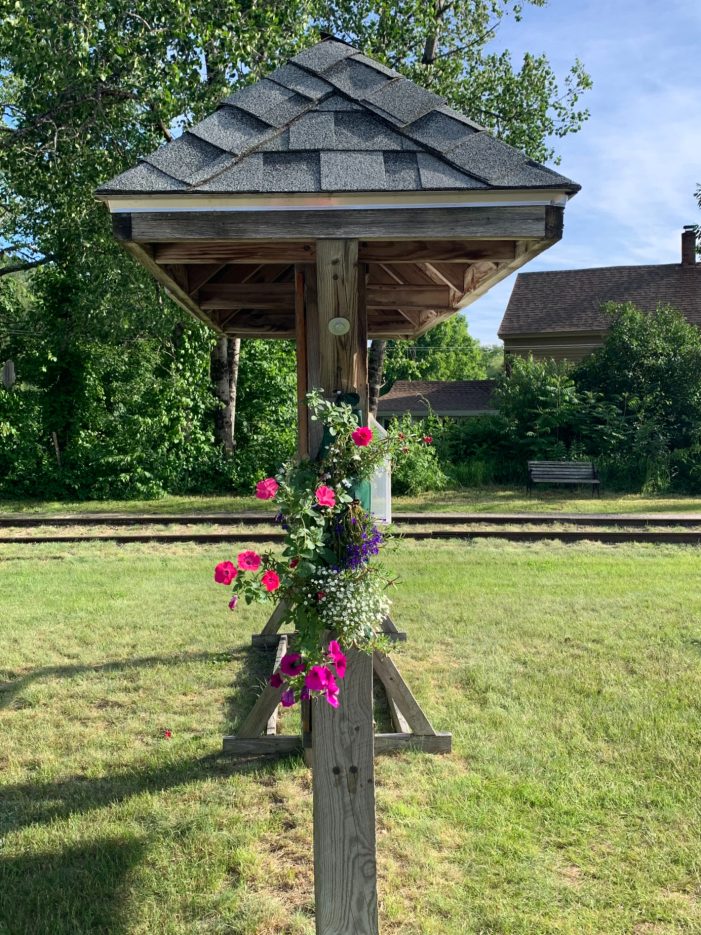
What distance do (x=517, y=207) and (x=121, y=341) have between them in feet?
44.1

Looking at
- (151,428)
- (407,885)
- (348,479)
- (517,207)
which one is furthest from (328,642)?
(151,428)

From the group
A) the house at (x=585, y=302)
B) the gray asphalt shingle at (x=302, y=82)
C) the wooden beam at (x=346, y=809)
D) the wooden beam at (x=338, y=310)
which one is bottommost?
the wooden beam at (x=346, y=809)

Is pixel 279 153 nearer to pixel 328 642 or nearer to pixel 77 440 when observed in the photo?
pixel 328 642

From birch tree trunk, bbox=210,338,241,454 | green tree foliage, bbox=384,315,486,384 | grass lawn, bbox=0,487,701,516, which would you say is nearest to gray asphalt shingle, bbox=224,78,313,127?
grass lawn, bbox=0,487,701,516

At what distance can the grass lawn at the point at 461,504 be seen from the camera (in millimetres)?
13383

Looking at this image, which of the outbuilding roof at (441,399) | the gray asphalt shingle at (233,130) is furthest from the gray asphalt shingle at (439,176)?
the outbuilding roof at (441,399)

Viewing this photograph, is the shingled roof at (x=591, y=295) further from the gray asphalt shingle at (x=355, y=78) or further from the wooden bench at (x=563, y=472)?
the gray asphalt shingle at (x=355, y=78)

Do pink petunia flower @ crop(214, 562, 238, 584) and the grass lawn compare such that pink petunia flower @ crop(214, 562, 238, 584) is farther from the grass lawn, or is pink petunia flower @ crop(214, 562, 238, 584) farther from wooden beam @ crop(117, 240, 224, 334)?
the grass lawn

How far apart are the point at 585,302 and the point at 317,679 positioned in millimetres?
26468

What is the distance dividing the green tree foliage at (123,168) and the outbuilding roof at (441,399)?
11.4 m

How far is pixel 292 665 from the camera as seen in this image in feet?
8.55

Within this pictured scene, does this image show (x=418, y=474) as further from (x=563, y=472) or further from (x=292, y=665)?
(x=292, y=665)

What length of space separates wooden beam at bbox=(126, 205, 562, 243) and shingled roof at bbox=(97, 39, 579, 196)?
87 millimetres

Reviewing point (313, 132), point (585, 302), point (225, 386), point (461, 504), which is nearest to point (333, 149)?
point (313, 132)
